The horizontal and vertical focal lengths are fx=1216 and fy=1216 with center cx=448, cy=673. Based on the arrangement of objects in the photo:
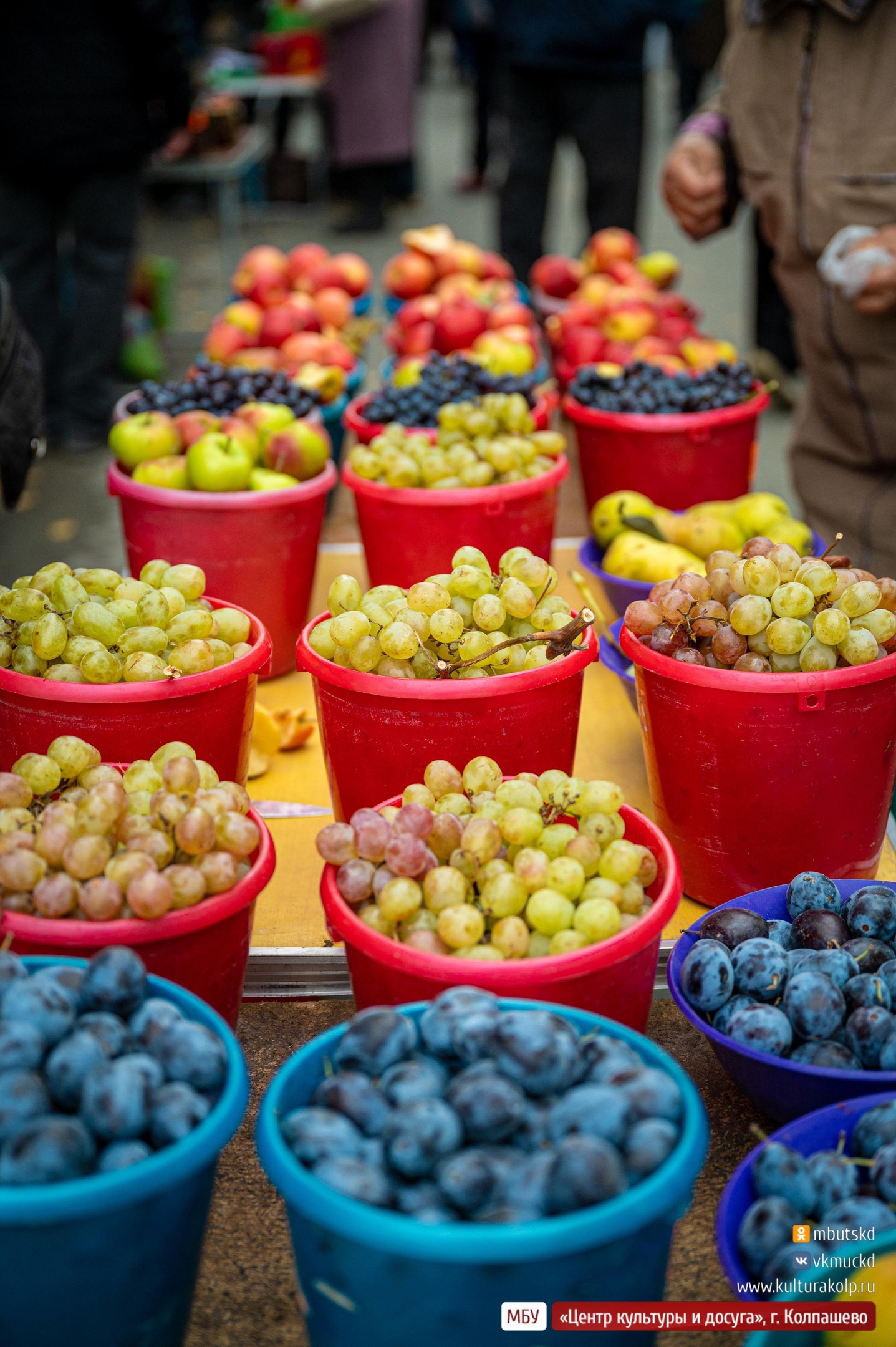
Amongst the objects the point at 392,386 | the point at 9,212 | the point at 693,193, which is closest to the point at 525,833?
the point at 392,386

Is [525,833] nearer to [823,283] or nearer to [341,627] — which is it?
[341,627]

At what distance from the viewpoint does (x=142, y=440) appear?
6.33 feet

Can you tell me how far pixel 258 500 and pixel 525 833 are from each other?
0.91 meters

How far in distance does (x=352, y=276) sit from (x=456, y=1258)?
2974 millimetres

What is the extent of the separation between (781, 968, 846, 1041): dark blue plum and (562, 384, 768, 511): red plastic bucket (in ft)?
4.60

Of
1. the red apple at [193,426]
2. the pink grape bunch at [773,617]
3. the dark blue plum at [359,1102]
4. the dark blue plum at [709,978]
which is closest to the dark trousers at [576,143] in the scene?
the red apple at [193,426]

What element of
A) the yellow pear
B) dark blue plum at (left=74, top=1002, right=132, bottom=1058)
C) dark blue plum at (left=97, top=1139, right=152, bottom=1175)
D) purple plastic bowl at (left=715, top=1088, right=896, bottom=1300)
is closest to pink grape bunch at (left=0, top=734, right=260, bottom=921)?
dark blue plum at (left=74, top=1002, right=132, bottom=1058)

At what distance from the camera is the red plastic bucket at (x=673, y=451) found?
2.26m

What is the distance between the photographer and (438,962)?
38.0 inches

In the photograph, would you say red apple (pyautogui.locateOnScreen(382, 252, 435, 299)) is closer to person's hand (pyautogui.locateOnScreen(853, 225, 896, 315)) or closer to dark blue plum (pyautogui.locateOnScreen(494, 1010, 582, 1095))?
person's hand (pyautogui.locateOnScreen(853, 225, 896, 315))

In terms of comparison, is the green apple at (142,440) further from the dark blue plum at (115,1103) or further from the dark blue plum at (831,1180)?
the dark blue plum at (831,1180)

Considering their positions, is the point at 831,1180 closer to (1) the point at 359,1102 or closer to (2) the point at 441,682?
(1) the point at 359,1102

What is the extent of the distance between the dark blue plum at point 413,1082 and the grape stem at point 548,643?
0.51m

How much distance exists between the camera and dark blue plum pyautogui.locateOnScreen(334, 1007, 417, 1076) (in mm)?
873
